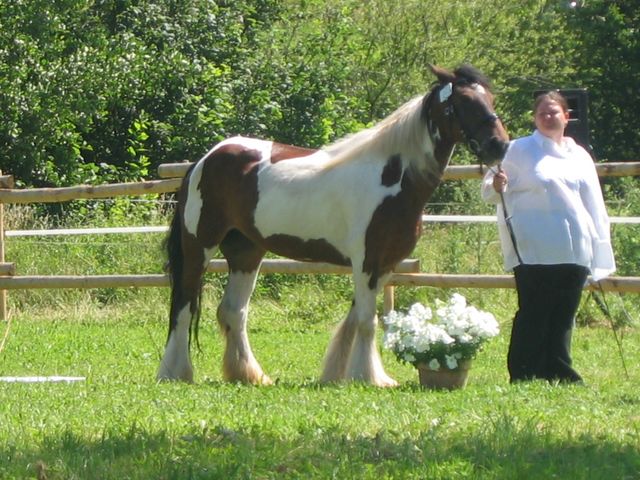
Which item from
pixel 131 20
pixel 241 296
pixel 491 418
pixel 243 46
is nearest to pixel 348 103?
pixel 243 46

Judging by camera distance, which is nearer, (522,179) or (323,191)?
(522,179)

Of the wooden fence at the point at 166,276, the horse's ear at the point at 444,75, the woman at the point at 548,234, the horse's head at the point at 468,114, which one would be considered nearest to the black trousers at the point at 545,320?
the woman at the point at 548,234

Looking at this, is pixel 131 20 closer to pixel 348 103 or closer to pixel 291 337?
pixel 348 103

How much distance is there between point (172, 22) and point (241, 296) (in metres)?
13.9

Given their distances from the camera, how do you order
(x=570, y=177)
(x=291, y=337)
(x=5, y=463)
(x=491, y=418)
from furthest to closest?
(x=291, y=337) < (x=570, y=177) < (x=491, y=418) < (x=5, y=463)

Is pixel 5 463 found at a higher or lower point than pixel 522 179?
lower

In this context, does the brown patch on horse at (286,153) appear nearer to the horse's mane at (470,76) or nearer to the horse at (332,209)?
the horse at (332,209)

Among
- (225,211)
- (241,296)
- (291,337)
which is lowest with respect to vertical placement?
(291,337)

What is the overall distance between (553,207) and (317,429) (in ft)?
8.33

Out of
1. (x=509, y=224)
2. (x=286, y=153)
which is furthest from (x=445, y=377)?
(x=286, y=153)

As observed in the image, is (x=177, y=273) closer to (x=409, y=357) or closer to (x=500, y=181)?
(x=409, y=357)

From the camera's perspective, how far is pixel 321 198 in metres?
8.75

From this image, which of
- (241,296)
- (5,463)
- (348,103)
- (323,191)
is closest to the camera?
(5,463)

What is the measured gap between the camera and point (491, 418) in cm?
645
